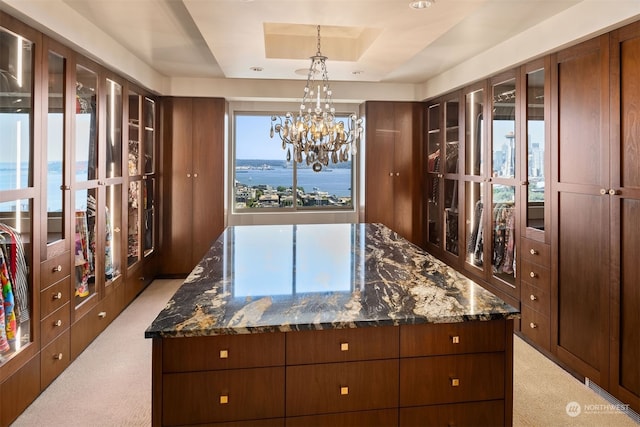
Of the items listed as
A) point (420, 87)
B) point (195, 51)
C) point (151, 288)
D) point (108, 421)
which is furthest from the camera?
point (420, 87)

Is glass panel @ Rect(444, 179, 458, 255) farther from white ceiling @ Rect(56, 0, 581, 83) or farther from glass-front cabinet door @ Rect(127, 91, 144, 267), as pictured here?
glass-front cabinet door @ Rect(127, 91, 144, 267)

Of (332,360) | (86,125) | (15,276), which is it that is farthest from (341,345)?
(86,125)

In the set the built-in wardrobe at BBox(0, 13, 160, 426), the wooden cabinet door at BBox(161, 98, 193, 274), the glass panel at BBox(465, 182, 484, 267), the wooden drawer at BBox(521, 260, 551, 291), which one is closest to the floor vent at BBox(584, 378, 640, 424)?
the wooden drawer at BBox(521, 260, 551, 291)

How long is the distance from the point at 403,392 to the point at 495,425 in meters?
0.39

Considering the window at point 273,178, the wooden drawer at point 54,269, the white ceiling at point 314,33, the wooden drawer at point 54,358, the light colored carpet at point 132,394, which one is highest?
the white ceiling at point 314,33

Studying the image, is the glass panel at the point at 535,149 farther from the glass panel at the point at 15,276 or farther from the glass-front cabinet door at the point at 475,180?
the glass panel at the point at 15,276

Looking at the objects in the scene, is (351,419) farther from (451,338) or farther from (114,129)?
(114,129)

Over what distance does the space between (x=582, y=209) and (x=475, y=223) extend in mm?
1491

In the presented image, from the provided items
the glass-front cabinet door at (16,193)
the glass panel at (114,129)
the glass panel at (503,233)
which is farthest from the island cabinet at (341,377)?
the glass panel at (114,129)

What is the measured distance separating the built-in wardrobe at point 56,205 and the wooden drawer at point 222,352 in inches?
54.8

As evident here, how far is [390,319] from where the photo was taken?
1.50 metres

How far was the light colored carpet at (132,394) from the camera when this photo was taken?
7.64ft

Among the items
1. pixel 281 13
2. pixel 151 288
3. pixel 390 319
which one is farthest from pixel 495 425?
pixel 151 288

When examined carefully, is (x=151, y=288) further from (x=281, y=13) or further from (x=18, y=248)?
(x=281, y=13)
